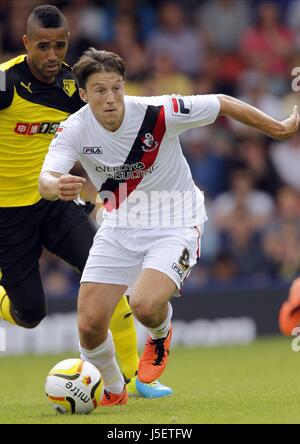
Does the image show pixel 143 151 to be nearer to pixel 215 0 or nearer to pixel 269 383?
pixel 269 383

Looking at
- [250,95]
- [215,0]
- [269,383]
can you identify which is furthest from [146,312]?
[215,0]

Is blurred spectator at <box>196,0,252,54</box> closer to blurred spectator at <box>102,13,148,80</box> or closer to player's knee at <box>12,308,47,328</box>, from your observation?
blurred spectator at <box>102,13,148,80</box>

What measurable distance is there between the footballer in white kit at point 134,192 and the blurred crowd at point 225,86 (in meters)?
6.07

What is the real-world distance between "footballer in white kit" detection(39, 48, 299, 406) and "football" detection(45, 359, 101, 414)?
24cm

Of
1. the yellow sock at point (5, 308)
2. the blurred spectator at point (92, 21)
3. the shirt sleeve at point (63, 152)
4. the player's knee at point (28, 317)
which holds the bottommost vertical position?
the player's knee at point (28, 317)

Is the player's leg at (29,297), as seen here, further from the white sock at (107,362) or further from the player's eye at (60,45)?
the player's eye at (60,45)

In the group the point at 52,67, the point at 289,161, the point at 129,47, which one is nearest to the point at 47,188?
the point at 52,67

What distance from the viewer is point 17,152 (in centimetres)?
876

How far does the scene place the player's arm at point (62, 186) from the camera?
6770mm

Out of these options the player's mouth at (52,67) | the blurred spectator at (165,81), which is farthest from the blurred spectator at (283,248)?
the player's mouth at (52,67)

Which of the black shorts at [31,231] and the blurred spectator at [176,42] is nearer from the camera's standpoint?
the black shorts at [31,231]

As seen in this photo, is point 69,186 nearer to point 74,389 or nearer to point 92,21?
point 74,389

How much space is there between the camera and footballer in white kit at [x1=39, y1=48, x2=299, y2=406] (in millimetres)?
7418

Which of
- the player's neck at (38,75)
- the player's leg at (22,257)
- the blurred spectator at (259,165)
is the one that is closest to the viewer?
the player's neck at (38,75)
